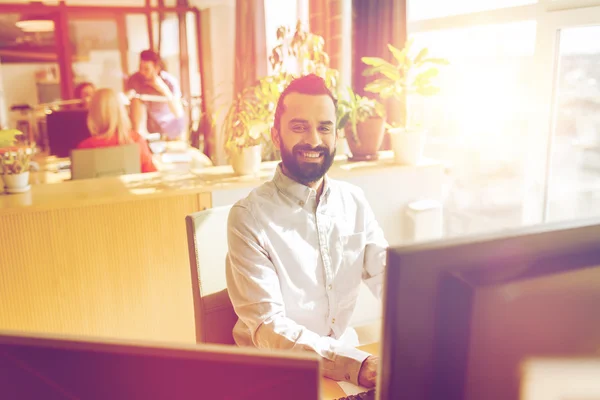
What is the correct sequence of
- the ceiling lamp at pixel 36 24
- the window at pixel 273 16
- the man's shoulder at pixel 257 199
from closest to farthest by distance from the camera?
1. the man's shoulder at pixel 257 199
2. the window at pixel 273 16
3. the ceiling lamp at pixel 36 24

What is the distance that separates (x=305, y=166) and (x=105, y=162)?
1.70 meters

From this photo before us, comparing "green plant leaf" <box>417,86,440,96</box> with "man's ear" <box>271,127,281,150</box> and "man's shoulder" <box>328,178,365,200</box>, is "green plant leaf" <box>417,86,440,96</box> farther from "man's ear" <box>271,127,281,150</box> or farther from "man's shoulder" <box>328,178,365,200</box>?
"man's ear" <box>271,127,281,150</box>

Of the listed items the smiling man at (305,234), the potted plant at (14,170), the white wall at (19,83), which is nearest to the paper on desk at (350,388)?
the smiling man at (305,234)

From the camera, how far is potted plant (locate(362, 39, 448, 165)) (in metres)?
2.36

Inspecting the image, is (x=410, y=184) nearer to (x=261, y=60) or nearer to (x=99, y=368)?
(x=99, y=368)

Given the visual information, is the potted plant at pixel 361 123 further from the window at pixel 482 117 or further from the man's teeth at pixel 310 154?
the man's teeth at pixel 310 154

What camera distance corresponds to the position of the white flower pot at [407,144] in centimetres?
246

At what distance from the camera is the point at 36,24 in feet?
18.6

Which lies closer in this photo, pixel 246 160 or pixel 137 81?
pixel 246 160

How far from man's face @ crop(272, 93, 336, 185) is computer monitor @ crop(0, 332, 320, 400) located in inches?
37.8

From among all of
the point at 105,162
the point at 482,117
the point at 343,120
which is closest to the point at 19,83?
the point at 105,162

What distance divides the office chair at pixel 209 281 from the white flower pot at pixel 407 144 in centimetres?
125

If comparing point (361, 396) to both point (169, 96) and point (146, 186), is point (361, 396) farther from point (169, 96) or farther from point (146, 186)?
point (169, 96)

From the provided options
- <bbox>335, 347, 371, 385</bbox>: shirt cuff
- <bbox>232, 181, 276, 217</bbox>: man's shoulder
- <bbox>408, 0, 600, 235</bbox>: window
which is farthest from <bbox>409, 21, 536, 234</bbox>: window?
<bbox>335, 347, 371, 385</bbox>: shirt cuff
